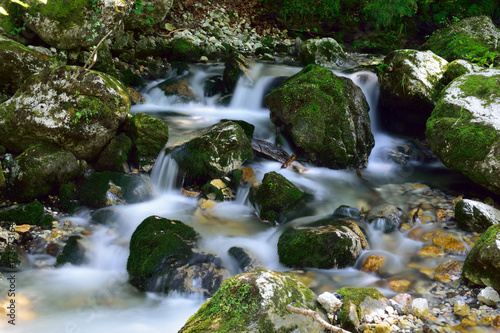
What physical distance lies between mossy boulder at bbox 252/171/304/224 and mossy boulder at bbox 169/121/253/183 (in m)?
0.81

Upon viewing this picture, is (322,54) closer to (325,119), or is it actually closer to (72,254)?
(325,119)

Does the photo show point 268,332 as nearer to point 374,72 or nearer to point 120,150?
point 120,150

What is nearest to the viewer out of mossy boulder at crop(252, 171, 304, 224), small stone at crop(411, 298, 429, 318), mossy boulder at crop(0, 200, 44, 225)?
small stone at crop(411, 298, 429, 318)

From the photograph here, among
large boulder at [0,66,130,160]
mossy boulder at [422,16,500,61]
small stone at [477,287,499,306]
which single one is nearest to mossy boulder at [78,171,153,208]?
large boulder at [0,66,130,160]

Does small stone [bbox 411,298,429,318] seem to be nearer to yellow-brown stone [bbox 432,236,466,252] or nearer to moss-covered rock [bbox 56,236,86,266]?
yellow-brown stone [bbox 432,236,466,252]

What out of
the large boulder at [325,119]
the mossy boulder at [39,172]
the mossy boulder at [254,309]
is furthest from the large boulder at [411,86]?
the mossy boulder at [39,172]

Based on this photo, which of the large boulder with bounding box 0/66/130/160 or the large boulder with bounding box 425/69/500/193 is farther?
the large boulder with bounding box 0/66/130/160

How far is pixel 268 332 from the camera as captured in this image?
2.50m

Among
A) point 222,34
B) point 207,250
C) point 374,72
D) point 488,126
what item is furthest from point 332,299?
point 222,34

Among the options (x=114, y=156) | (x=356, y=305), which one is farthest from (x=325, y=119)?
(x=356, y=305)

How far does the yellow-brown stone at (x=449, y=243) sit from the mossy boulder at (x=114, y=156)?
466cm

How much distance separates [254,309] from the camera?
8.42ft

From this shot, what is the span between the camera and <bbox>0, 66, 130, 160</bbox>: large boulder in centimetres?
557

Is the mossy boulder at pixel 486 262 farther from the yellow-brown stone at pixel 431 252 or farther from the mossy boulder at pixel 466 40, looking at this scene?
the mossy boulder at pixel 466 40
